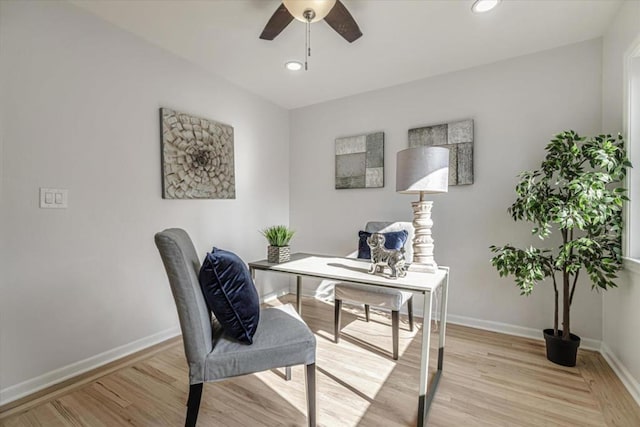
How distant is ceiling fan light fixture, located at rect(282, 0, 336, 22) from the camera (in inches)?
61.7

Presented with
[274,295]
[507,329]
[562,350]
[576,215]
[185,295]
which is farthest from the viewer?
[274,295]

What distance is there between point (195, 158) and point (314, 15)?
63.4 inches

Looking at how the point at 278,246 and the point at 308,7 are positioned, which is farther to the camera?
the point at 278,246

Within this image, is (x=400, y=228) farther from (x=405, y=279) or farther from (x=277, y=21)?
(x=277, y=21)

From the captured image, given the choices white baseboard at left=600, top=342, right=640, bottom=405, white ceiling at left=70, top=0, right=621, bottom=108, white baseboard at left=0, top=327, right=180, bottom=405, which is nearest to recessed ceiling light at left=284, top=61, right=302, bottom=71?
white ceiling at left=70, top=0, right=621, bottom=108

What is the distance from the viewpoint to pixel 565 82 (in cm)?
236

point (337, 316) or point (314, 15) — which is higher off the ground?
point (314, 15)

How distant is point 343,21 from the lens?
5.72ft

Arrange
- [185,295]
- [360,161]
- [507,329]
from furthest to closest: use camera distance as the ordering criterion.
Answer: [360,161] → [507,329] → [185,295]

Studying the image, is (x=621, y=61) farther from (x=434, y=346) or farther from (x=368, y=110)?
(x=434, y=346)

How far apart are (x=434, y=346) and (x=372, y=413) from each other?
100cm

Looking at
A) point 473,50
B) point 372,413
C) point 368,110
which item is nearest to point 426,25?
point 473,50

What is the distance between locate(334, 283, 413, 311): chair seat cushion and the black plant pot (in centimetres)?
104

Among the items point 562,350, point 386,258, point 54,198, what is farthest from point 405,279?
point 54,198
